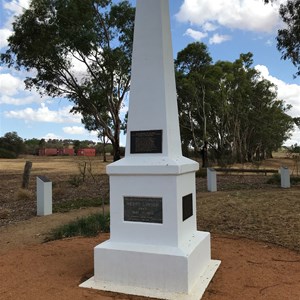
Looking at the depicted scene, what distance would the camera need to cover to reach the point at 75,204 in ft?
40.2

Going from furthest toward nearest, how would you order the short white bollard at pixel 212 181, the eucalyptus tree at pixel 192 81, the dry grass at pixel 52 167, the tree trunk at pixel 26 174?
the eucalyptus tree at pixel 192 81
the dry grass at pixel 52 167
the tree trunk at pixel 26 174
the short white bollard at pixel 212 181

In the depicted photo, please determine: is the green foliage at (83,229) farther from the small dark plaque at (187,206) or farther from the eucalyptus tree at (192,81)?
the eucalyptus tree at (192,81)

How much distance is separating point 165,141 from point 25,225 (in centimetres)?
565

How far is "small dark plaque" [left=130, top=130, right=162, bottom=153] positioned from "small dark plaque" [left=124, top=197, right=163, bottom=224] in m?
0.66

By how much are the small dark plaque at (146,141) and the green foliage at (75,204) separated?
21.7 ft

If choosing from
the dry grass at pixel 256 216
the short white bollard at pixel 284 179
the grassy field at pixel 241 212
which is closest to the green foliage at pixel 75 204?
the grassy field at pixel 241 212

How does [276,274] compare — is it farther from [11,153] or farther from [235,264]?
[11,153]

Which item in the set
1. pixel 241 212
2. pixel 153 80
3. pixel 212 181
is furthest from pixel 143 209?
pixel 212 181

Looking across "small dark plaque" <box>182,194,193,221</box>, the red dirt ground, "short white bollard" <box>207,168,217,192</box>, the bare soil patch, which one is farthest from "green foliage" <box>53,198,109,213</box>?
"small dark plaque" <box>182,194,193,221</box>

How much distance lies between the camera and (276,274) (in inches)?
197

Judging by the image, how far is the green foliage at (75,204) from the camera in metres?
11.2

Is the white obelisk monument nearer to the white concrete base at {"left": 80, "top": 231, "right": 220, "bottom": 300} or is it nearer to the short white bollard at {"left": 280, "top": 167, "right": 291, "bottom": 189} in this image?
the white concrete base at {"left": 80, "top": 231, "right": 220, "bottom": 300}

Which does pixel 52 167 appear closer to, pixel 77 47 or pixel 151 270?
pixel 77 47

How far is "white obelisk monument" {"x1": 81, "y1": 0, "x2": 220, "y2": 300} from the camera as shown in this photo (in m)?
4.47
